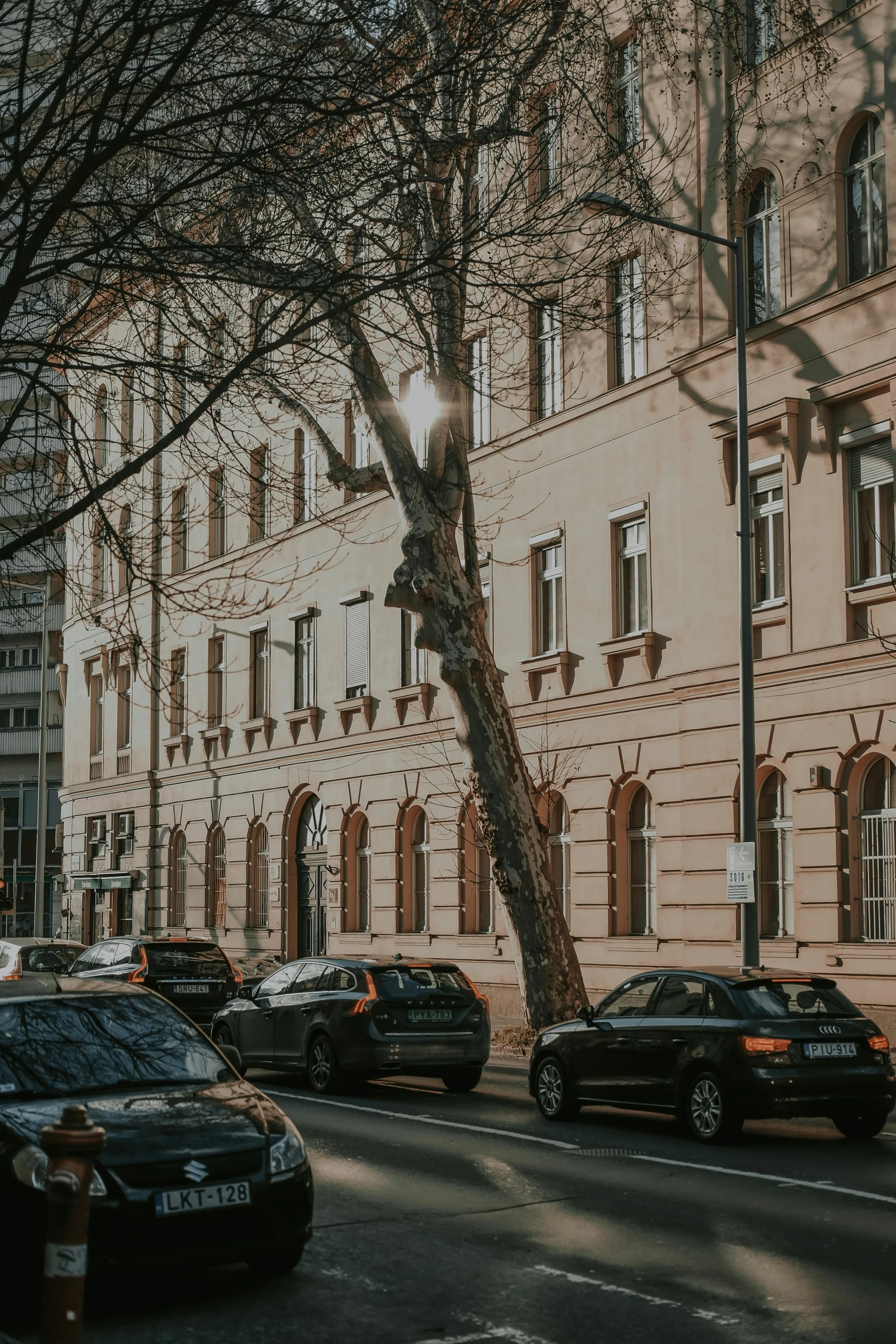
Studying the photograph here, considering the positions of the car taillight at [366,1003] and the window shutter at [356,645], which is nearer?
the car taillight at [366,1003]

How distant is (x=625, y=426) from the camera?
26.9 meters

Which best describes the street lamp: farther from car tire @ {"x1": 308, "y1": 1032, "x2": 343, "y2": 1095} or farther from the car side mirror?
the car side mirror

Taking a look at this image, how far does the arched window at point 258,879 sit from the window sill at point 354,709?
16.2ft

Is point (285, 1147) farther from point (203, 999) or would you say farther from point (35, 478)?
point (203, 999)

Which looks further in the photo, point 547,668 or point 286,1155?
point 547,668

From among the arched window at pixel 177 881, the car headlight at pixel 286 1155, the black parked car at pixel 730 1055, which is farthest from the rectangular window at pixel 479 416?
the car headlight at pixel 286 1155

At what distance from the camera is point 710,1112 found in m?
13.8

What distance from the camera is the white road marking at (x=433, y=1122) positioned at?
13.8 m

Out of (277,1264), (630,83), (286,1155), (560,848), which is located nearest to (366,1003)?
(277,1264)

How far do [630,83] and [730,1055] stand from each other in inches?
730

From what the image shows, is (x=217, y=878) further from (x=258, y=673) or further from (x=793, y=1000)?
(x=793, y=1000)

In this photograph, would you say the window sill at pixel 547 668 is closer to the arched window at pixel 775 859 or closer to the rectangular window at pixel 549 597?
the rectangular window at pixel 549 597

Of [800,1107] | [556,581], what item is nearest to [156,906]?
[556,581]

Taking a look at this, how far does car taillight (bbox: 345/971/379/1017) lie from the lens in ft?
57.7
